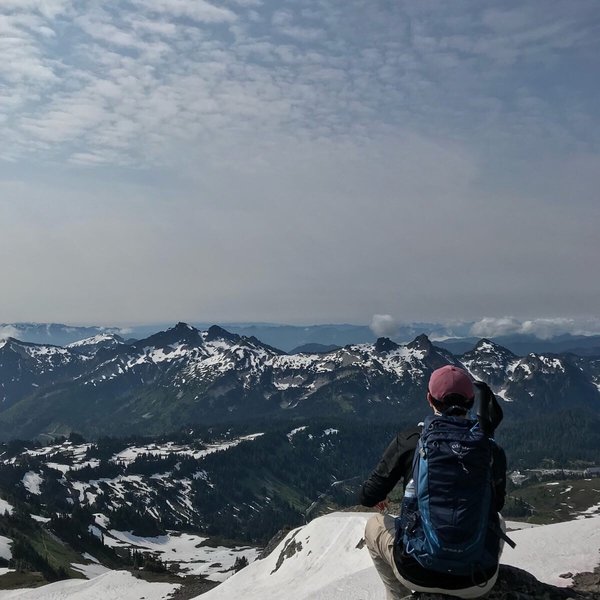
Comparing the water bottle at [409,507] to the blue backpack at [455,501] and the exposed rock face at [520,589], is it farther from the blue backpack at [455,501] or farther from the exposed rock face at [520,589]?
the exposed rock face at [520,589]

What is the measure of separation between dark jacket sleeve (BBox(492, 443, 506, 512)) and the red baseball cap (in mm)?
1040

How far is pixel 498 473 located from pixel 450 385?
168cm

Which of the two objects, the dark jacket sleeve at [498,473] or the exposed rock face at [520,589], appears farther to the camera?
the exposed rock face at [520,589]

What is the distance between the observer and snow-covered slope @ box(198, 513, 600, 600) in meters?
24.0

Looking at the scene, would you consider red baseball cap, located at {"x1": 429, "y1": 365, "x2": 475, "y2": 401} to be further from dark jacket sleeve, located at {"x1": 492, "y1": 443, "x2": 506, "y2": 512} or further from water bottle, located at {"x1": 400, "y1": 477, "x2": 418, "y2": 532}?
water bottle, located at {"x1": 400, "y1": 477, "x2": 418, "y2": 532}

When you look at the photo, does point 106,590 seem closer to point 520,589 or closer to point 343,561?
point 343,561

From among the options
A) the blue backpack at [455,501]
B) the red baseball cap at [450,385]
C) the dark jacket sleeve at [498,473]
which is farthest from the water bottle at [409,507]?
the red baseball cap at [450,385]

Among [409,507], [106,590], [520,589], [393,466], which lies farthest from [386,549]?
[106,590]

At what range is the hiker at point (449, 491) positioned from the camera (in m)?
9.05

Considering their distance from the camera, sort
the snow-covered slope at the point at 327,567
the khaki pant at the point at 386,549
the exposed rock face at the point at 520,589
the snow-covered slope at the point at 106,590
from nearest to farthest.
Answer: the khaki pant at the point at 386,549 → the exposed rock face at the point at 520,589 → the snow-covered slope at the point at 327,567 → the snow-covered slope at the point at 106,590

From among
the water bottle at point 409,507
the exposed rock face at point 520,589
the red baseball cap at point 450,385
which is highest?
the red baseball cap at point 450,385

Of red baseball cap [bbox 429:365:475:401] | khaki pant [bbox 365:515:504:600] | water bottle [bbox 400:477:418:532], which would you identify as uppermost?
red baseball cap [bbox 429:365:475:401]

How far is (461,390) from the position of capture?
9969 millimetres

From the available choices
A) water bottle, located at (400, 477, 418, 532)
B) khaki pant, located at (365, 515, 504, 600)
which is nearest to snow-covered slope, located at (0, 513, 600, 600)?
khaki pant, located at (365, 515, 504, 600)
